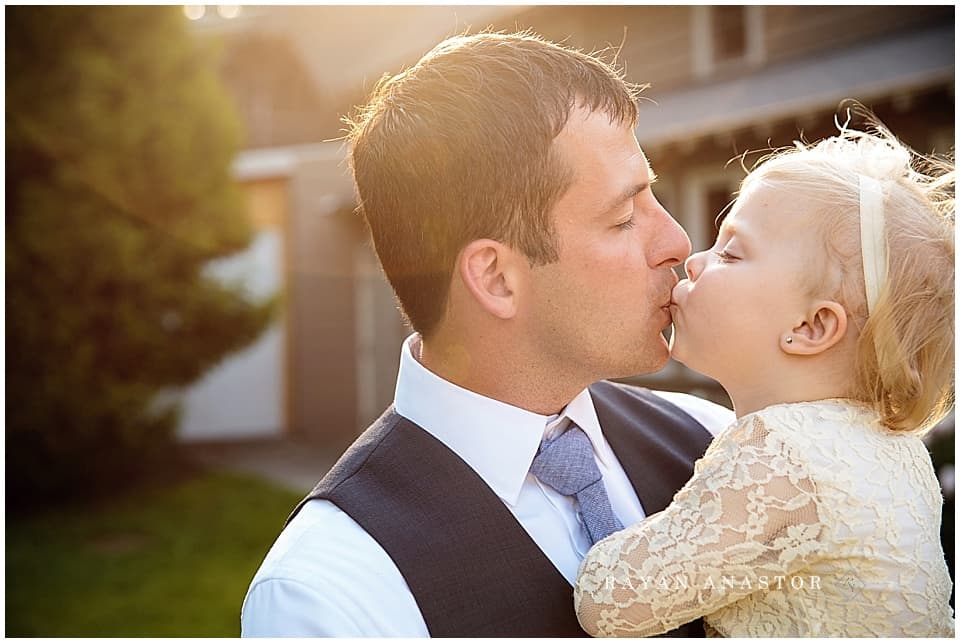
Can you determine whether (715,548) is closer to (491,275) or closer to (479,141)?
(491,275)

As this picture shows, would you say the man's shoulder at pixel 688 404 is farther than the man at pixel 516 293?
Yes

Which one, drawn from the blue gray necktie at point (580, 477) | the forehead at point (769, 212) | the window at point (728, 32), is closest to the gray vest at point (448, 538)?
the blue gray necktie at point (580, 477)

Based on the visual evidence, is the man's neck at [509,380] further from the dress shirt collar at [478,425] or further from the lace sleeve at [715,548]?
the lace sleeve at [715,548]

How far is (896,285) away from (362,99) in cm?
1065

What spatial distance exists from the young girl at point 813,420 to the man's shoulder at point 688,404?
0.38m

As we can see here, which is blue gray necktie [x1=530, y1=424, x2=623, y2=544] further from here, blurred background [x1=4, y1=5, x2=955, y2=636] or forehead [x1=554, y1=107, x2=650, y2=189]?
blurred background [x1=4, y1=5, x2=955, y2=636]

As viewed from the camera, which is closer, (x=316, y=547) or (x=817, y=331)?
(x=316, y=547)

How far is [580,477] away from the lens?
180 cm

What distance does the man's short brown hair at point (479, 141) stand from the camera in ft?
6.06

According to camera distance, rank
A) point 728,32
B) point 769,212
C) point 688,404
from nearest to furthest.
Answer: point 769,212 → point 688,404 → point 728,32

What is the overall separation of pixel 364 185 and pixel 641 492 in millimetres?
827

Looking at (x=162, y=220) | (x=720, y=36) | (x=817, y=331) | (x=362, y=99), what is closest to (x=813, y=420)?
(x=817, y=331)

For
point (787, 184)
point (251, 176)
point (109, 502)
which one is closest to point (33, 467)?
point (109, 502)

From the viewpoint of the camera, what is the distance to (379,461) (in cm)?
169
